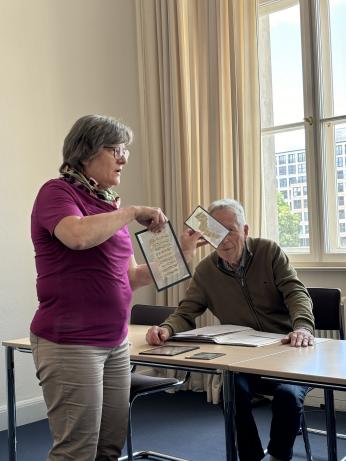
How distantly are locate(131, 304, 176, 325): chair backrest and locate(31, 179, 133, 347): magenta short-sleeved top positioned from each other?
1.39 m

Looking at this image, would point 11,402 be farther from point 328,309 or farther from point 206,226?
point 328,309

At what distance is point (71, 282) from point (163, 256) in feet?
1.37

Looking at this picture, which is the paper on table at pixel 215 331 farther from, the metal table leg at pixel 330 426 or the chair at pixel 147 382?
the metal table leg at pixel 330 426

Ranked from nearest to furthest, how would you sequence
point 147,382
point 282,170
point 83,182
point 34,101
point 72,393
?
1. point 72,393
2. point 83,182
3. point 147,382
4. point 34,101
5. point 282,170

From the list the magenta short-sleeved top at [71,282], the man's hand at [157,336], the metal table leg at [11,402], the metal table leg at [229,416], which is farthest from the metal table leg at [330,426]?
the metal table leg at [11,402]

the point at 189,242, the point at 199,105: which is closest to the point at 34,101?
the point at 199,105

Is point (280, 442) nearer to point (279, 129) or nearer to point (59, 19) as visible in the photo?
point (279, 129)

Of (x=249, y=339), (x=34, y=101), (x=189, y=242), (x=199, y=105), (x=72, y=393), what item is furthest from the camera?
(x=199, y=105)

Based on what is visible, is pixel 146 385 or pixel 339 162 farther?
pixel 339 162

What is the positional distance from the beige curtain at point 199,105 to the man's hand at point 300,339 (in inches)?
69.5

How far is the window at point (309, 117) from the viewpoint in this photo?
3.90 meters

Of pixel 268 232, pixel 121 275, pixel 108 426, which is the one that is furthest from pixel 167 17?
pixel 108 426

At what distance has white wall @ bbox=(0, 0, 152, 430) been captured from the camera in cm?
389

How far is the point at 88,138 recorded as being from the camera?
1.83 meters
